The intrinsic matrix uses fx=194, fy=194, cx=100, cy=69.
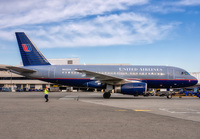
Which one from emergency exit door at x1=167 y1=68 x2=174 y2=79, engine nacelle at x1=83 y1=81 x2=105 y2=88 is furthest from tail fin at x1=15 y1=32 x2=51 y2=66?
emergency exit door at x1=167 y1=68 x2=174 y2=79

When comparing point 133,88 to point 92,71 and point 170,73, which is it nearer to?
point 92,71

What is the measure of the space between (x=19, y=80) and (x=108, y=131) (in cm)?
8272

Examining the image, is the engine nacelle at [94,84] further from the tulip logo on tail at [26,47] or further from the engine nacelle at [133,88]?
the tulip logo on tail at [26,47]

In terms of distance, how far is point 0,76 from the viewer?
83562 mm

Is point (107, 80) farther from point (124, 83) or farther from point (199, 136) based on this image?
point (199, 136)

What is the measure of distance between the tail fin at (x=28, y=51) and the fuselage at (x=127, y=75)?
106 cm

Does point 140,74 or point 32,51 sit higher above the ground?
point 32,51

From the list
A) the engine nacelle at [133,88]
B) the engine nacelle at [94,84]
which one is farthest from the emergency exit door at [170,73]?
the engine nacelle at [94,84]

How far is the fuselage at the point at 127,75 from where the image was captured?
24.9 meters

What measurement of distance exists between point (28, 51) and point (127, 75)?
44.5 ft

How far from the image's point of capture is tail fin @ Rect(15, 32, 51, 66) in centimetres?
2592

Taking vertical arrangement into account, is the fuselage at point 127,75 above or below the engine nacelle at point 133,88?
above

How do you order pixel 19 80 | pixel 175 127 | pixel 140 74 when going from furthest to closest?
pixel 19 80
pixel 140 74
pixel 175 127

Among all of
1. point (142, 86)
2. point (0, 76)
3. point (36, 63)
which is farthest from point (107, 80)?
point (0, 76)
